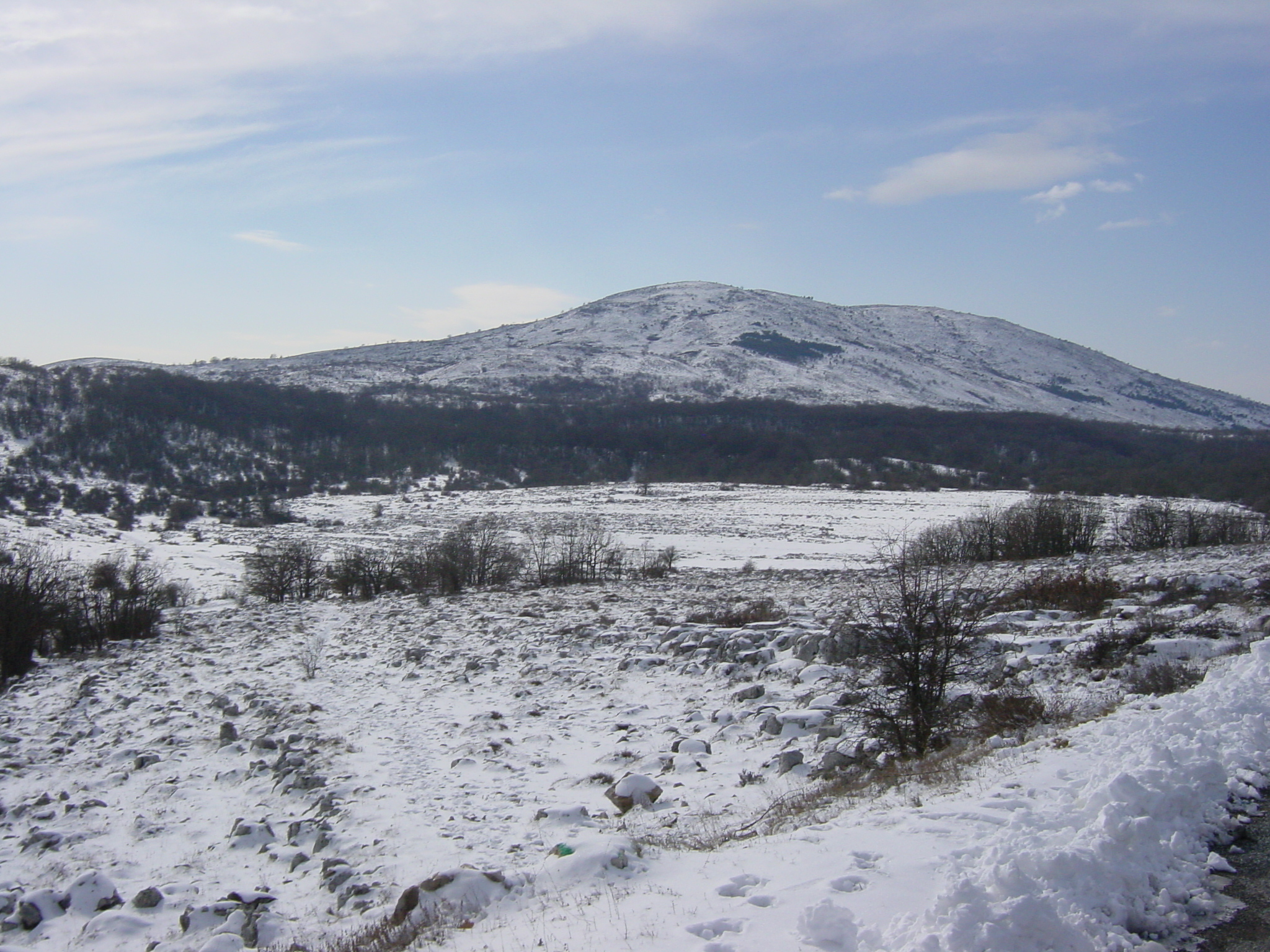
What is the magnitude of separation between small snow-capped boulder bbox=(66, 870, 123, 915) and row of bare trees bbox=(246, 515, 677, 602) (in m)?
21.8

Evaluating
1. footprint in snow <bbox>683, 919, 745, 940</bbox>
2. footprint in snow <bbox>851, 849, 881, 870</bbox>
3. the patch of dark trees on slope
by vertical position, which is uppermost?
the patch of dark trees on slope

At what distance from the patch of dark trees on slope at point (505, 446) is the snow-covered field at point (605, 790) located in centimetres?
6256

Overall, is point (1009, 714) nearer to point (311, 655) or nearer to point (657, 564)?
point (311, 655)

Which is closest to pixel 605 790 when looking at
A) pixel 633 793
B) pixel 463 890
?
pixel 633 793

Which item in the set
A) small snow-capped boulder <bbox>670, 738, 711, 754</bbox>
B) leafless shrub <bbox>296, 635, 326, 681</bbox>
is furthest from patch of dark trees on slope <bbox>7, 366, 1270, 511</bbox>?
small snow-capped boulder <bbox>670, 738, 711, 754</bbox>

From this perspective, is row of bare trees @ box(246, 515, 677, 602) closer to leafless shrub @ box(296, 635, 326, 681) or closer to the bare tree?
leafless shrub @ box(296, 635, 326, 681)

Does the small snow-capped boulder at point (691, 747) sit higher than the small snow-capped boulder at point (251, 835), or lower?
higher

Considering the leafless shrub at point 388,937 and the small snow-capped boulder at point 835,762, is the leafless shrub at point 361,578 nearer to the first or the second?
the small snow-capped boulder at point 835,762

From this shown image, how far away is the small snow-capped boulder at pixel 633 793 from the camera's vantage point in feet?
29.3

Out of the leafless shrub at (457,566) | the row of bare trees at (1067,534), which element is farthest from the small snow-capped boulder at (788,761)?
the leafless shrub at (457,566)

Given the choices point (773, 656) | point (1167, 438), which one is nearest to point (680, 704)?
point (773, 656)

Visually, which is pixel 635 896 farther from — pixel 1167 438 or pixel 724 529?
pixel 1167 438

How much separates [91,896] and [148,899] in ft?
2.34

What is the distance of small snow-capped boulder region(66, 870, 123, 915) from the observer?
775 cm
